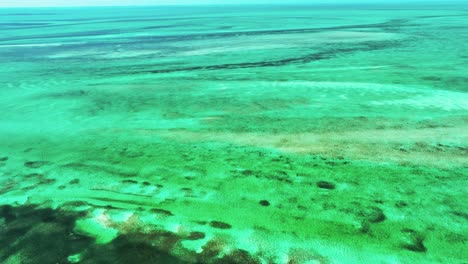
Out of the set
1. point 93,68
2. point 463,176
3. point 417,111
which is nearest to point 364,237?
point 463,176

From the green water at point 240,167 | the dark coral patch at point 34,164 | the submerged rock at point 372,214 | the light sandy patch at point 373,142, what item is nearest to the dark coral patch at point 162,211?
the green water at point 240,167

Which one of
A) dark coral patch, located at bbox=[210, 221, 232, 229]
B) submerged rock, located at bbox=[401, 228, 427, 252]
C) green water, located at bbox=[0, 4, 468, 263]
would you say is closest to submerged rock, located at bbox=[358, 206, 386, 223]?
green water, located at bbox=[0, 4, 468, 263]

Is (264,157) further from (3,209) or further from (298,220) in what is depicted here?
(3,209)

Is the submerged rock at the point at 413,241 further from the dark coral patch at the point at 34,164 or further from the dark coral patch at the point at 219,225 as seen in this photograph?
the dark coral patch at the point at 34,164

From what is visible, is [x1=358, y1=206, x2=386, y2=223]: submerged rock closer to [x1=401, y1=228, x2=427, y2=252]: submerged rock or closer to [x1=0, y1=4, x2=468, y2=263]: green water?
[x1=0, y1=4, x2=468, y2=263]: green water

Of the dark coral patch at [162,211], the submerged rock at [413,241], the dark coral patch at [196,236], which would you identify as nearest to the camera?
the submerged rock at [413,241]

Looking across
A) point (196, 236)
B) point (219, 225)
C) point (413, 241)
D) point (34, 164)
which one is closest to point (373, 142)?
point (413, 241)

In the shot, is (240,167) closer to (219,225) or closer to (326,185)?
(326,185)

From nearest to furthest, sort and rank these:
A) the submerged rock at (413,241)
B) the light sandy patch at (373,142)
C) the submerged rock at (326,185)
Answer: the submerged rock at (413,241) → the submerged rock at (326,185) → the light sandy patch at (373,142)
